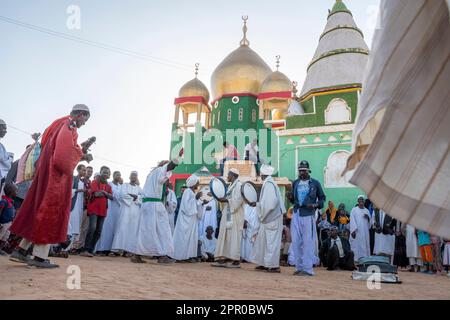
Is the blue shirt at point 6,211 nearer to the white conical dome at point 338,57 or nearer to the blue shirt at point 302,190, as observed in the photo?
the blue shirt at point 302,190

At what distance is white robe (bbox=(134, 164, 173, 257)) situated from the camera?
668 centimetres

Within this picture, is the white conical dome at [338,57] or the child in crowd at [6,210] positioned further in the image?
the white conical dome at [338,57]

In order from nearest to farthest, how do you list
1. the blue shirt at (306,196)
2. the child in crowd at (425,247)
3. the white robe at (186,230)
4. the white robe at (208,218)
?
the blue shirt at (306,196) < the child in crowd at (425,247) < the white robe at (186,230) < the white robe at (208,218)

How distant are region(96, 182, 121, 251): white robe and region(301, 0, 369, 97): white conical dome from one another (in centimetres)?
1339

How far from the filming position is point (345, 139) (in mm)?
17297

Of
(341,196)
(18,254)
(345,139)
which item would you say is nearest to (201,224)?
(18,254)

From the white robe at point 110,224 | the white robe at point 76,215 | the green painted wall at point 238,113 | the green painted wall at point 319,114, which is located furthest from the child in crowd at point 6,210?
the green painted wall at point 238,113

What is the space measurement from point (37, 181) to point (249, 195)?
158 inches

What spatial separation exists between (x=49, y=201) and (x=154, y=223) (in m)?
2.95

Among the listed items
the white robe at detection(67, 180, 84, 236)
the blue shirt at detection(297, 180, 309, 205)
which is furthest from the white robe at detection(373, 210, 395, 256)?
the white robe at detection(67, 180, 84, 236)

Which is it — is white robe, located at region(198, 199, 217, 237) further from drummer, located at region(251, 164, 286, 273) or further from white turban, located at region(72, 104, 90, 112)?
white turban, located at region(72, 104, 90, 112)

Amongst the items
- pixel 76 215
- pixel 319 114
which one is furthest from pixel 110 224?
pixel 319 114

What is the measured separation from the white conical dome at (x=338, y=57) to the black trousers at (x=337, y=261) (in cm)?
1195

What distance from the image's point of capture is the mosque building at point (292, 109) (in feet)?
57.3
